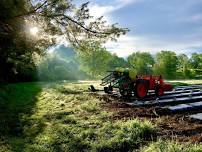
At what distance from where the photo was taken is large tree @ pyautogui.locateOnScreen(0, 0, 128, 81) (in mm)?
11336

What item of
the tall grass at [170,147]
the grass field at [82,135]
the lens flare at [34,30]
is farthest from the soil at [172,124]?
the lens flare at [34,30]

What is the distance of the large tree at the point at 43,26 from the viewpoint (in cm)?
1134

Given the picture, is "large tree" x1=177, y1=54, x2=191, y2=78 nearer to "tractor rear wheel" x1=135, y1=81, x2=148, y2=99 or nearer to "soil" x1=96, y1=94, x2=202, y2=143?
"tractor rear wheel" x1=135, y1=81, x2=148, y2=99

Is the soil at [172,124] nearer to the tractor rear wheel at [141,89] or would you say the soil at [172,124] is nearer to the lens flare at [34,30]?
the tractor rear wheel at [141,89]

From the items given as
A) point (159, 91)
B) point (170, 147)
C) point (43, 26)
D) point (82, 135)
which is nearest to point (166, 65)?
point (159, 91)

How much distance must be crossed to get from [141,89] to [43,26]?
17.7 feet

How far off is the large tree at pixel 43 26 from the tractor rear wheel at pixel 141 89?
2.66 metres

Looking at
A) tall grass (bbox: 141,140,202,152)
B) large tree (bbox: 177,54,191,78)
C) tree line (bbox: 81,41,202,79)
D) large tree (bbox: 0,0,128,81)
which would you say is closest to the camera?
tall grass (bbox: 141,140,202,152)

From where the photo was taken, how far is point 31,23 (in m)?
13.0

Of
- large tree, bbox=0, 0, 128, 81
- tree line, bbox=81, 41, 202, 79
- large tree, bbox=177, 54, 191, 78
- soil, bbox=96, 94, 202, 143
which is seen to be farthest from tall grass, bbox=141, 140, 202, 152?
large tree, bbox=177, 54, 191, 78

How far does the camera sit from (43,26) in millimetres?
13664

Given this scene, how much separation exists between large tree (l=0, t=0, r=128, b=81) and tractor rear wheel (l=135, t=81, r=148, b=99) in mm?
2658

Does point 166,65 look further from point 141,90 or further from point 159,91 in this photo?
point 141,90

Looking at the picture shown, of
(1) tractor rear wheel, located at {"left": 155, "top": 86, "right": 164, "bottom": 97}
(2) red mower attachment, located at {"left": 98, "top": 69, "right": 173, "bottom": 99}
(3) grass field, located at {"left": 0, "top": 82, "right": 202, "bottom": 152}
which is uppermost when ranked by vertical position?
(2) red mower attachment, located at {"left": 98, "top": 69, "right": 173, "bottom": 99}
